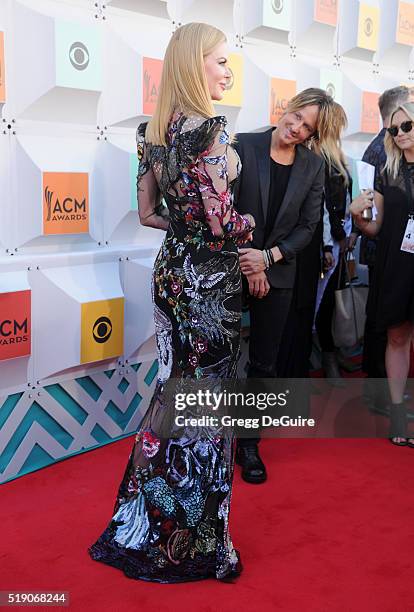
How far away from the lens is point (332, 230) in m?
3.86

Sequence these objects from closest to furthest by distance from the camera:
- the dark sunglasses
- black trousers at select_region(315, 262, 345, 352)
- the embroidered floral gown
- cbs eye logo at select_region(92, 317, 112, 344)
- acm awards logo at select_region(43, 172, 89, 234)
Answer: the embroidered floral gown → acm awards logo at select_region(43, 172, 89, 234) → cbs eye logo at select_region(92, 317, 112, 344) → the dark sunglasses → black trousers at select_region(315, 262, 345, 352)

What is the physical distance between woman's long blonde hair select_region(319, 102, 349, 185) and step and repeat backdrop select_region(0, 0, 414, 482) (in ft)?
1.55

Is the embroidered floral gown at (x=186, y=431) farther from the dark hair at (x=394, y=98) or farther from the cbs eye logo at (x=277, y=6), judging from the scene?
the dark hair at (x=394, y=98)

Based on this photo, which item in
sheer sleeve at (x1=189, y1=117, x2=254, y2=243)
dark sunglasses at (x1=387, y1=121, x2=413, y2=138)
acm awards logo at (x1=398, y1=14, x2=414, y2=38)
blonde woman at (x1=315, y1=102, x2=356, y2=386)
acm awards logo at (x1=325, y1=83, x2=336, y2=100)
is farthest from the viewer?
acm awards logo at (x1=398, y1=14, x2=414, y2=38)

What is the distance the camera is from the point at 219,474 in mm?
2328

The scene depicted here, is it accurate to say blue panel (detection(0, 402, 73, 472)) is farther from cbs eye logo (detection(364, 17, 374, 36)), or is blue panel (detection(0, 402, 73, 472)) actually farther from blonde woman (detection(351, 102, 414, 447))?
cbs eye logo (detection(364, 17, 374, 36))

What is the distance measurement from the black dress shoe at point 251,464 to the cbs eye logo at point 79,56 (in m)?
A: 1.67

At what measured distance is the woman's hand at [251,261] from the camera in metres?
2.94

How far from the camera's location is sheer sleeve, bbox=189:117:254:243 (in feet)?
6.92

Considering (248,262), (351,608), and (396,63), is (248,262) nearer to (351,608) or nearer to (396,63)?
(351,608)

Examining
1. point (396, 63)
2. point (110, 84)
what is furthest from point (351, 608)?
point (396, 63)

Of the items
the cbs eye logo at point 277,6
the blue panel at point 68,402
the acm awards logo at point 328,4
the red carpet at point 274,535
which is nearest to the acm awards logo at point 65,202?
the blue panel at point 68,402

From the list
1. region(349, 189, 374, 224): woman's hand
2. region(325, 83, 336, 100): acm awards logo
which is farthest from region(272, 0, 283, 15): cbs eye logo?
region(349, 189, 374, 224): woman's hand

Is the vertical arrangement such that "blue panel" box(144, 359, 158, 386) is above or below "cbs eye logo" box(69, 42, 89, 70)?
below
